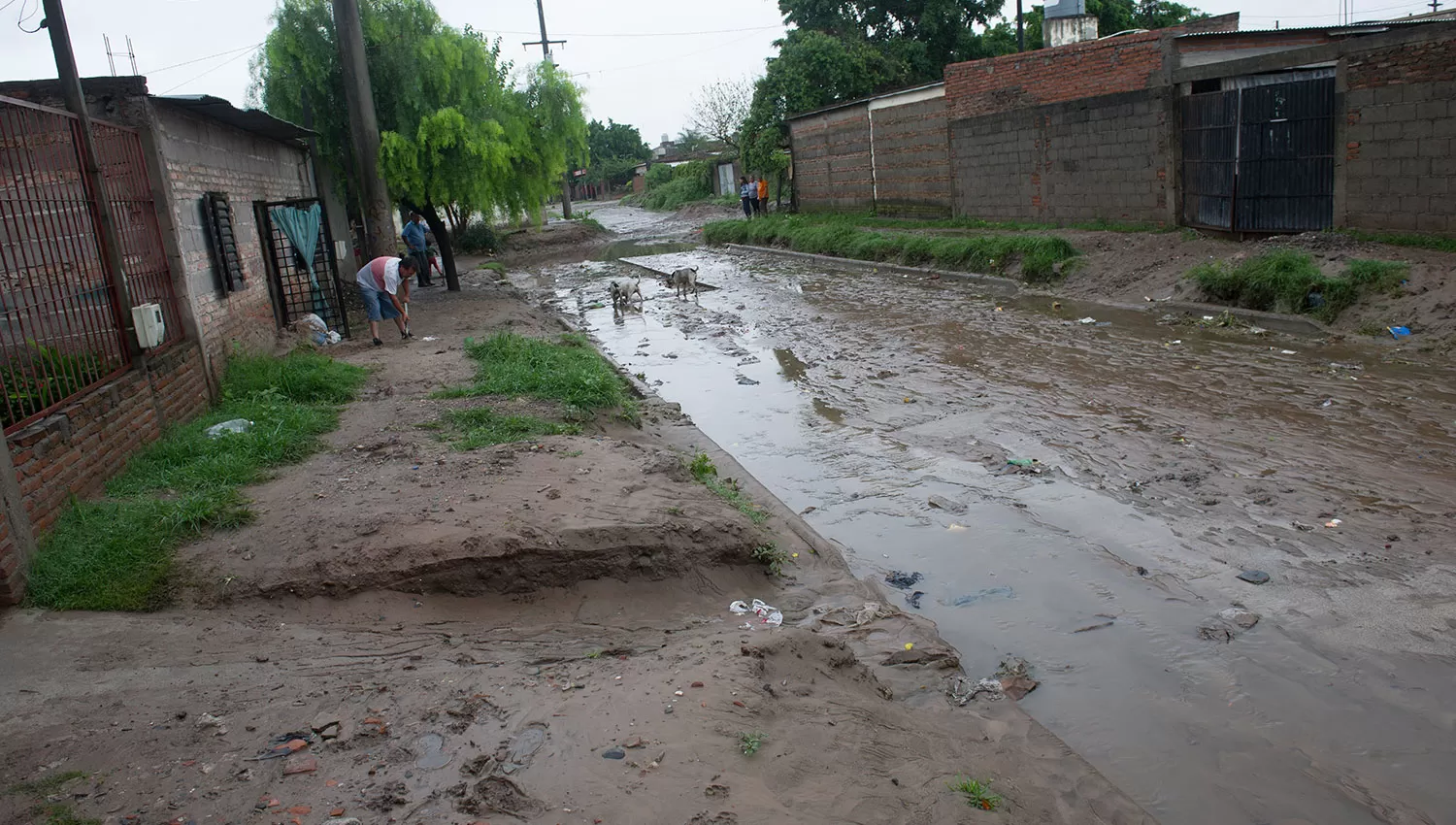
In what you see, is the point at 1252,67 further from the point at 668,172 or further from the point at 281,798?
the point at 668,172

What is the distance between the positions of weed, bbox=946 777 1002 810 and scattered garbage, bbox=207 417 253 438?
20.5ft

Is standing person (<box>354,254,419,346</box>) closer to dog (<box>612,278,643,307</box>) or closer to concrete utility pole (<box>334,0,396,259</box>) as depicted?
concrete utility pole (<box>334,0,396,259</box>)

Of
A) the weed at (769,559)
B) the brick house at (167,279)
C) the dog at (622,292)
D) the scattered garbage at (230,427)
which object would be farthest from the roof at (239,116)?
the weed at (769,559)

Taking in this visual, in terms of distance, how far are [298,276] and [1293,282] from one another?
1361 cm

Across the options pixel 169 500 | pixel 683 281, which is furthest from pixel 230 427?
pixel 683 281

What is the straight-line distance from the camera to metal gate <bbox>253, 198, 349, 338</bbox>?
13430mm

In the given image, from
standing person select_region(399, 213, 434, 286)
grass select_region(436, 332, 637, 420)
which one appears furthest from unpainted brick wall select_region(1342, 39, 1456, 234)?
standing person select_region(399, 213, 434, 286)

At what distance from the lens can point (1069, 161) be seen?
18.0 m

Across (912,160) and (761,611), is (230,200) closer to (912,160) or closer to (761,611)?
(761,611)

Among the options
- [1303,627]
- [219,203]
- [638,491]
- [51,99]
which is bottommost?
[1303,627]

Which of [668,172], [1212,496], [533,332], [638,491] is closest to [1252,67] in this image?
[1212,496]

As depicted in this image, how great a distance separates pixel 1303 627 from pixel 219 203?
37.1 ft

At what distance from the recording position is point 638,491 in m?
6.37

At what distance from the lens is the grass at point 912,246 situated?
1603cm
